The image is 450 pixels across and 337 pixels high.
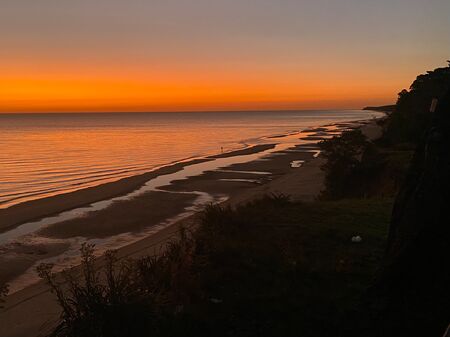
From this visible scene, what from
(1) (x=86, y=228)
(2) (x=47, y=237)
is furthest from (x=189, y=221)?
(2) (x=47, y=237)

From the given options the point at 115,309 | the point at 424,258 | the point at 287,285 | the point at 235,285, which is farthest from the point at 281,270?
the point at 115,309

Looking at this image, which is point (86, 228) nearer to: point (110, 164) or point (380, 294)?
point (380, 294)

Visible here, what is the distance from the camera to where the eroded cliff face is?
Answer: 5656 millimetres

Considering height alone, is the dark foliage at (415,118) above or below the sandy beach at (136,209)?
above

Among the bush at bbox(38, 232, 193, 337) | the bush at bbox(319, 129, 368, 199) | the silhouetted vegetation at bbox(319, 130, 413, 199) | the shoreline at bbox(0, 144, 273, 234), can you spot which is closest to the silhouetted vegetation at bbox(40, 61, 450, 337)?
the bush at bbox(38, 232, 193, 337)

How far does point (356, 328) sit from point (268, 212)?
24.1 feet

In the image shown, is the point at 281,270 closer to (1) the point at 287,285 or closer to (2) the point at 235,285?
(1) the point at 287,285

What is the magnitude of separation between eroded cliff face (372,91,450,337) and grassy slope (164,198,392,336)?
2.02 feet

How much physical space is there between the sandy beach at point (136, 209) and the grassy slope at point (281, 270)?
67.3 inches

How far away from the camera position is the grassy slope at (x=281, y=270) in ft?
19.7

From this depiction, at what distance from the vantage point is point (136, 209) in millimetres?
19375

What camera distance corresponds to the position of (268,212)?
42.8ft

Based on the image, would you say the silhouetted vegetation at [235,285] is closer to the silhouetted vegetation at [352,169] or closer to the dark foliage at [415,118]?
the silhouetted vegetation at [352,169]

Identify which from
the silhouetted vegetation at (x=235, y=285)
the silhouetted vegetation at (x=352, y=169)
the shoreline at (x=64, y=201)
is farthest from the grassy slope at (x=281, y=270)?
the shoreline at (x=64, y=201)
